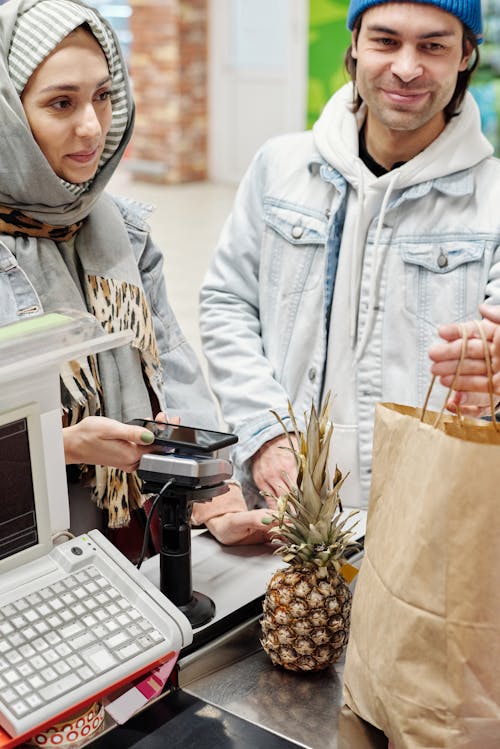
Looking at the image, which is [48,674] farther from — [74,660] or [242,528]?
[242,528]

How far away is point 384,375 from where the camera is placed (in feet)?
6.86

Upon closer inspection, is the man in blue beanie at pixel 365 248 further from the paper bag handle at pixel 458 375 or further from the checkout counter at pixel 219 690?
the paper bag handle at pixel 458 375

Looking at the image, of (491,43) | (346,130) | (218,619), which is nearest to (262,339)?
(346,130)

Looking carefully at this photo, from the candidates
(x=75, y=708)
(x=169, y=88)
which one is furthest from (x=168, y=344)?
(x=169, y=88)

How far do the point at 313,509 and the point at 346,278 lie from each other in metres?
0.93

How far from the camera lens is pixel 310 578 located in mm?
1299

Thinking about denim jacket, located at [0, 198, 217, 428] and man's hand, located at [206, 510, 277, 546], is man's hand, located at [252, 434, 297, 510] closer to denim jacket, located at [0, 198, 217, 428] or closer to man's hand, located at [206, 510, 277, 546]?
denim jacket, located at [0, 198, 217, 428]

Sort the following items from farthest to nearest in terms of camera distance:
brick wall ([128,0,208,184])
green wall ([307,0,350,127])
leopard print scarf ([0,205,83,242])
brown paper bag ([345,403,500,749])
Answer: brick wall ([128,0,208,184]) < green wall ([307,0,350,127]) < leopard print scarf ([0,205,83,242]) < brown paper bag ([345,403,500,749])

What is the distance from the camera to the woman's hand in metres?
1.32

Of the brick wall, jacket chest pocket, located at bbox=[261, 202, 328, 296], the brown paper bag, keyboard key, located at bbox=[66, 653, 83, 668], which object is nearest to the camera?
the brown paper bag

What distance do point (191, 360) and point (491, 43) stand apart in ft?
20.4

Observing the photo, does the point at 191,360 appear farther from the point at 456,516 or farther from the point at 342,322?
the point at 456,516

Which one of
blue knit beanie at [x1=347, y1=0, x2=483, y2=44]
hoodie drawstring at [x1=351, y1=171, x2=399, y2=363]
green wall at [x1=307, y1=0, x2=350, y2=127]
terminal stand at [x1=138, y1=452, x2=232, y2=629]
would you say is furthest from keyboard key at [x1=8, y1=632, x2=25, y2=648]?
green wall at [x1=307, y1=0, x2=350, y2=127]

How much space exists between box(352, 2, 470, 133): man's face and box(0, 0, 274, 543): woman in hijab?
0.54 metres
